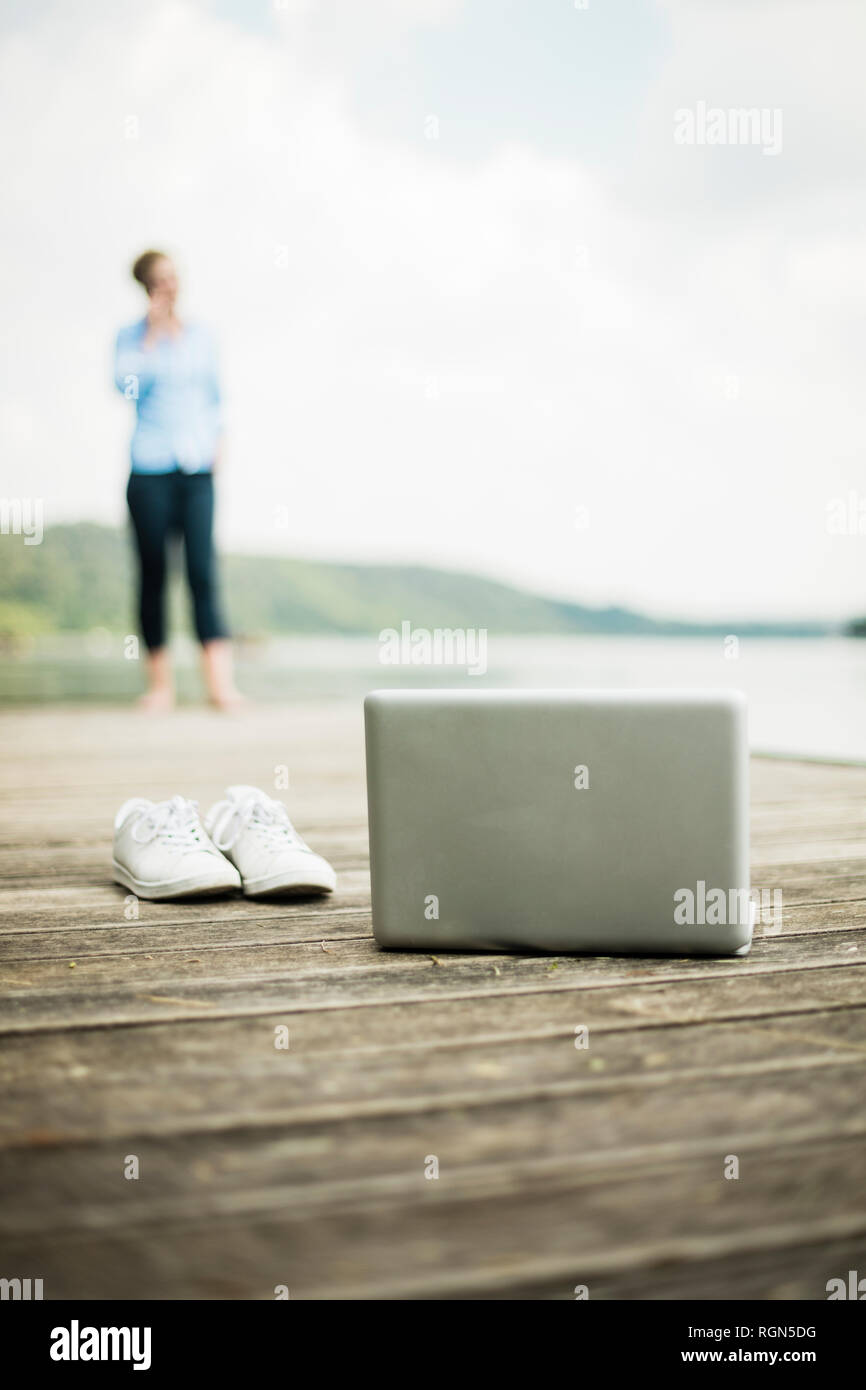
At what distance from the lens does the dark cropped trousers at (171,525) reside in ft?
13.3

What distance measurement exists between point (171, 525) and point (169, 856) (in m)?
2.80

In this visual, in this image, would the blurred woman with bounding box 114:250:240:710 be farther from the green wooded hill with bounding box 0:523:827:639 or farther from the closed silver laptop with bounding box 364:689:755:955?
the green wooded hill with bounding box 0:523:827:639

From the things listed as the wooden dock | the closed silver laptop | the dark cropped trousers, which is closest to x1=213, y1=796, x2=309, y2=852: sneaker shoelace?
the wooden dock

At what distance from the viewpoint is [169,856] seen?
151 cm

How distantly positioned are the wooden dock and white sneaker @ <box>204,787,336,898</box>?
0.20 feet

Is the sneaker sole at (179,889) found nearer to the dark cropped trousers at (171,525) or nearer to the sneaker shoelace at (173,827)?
the sneaker shoelace at (173,827)

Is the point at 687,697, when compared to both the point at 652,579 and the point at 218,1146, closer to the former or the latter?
the point at 218,1146

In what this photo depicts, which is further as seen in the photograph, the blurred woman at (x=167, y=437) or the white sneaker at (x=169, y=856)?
the blurred woman at (x=167, y=437)

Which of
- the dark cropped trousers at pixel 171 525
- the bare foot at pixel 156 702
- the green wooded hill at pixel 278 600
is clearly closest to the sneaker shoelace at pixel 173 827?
the dark cropped trousers at pixel 171 525

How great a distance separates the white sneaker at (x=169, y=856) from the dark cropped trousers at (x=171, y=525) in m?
2.58

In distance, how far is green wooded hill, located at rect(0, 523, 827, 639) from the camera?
25516 mm

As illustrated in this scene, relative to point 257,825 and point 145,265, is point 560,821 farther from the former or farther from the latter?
point 145,265

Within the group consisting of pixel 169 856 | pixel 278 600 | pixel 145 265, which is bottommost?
pixel 169 856

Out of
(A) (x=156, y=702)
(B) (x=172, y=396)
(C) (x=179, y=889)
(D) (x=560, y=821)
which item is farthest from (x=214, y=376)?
(D) (x=560, y=821)
